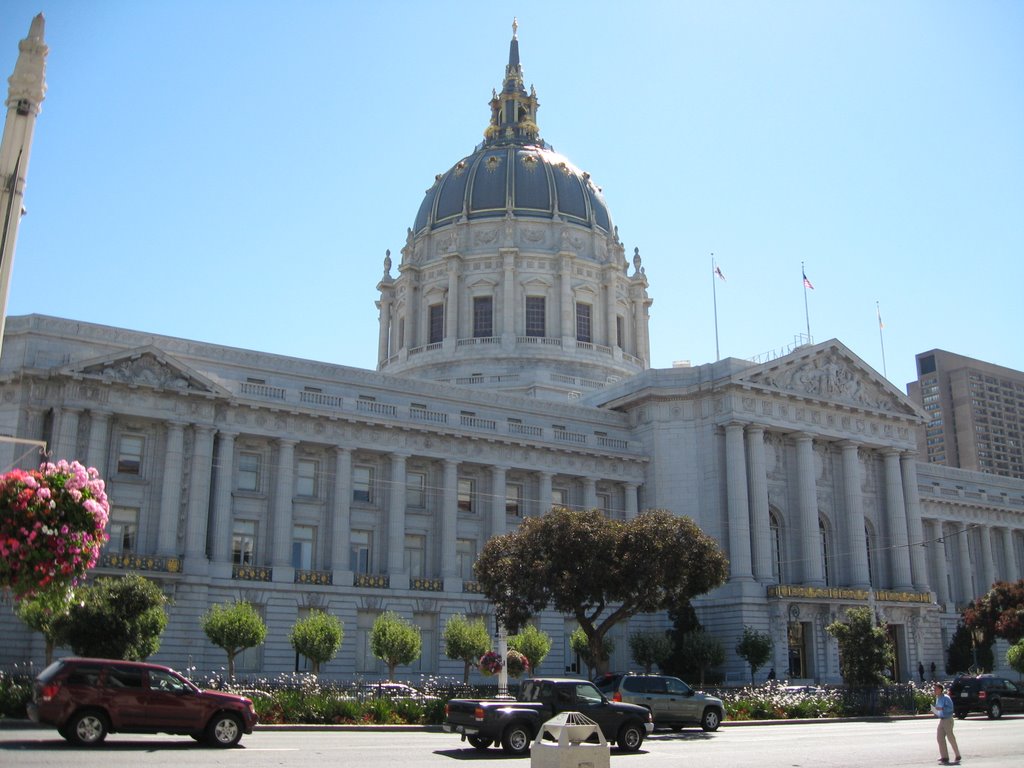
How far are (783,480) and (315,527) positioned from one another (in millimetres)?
29775

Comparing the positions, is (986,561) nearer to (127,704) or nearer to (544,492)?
(544,492)

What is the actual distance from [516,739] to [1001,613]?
163 feet

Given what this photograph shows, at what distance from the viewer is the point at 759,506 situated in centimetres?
6525

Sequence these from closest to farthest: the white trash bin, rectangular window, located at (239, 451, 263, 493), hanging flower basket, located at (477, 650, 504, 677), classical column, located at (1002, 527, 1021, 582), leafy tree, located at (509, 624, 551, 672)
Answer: the white trash bin
hanging flower basket, located at (477, 650, 504, 677)
leafy tree, located at (509, 624, 551, 672)
rectangular window, located at (239, 451, 263, 493)
classical column, located at (1002, 527, 1021, 582)

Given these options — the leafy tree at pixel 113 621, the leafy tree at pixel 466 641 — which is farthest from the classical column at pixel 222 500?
the leafy tree at pixel 113 621

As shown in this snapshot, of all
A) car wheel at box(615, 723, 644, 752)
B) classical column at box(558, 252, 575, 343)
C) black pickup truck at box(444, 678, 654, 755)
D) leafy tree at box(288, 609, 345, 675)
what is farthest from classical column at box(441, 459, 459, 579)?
car wheel at box(615, 723, 644, 752)

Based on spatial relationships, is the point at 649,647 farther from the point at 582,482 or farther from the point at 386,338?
the point at 386,338

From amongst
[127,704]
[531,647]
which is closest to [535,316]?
[531,647]

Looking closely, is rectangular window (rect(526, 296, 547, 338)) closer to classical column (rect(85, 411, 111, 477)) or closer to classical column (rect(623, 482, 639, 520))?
classical column (rect(623, 482, 639, 520))

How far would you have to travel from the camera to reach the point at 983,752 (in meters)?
26.2

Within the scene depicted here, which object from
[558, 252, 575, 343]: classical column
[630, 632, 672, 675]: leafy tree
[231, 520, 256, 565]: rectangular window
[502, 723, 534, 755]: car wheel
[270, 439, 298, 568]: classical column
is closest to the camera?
[502, 723, 534, 755]: car wheel

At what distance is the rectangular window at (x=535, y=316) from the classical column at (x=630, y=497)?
81.9ft

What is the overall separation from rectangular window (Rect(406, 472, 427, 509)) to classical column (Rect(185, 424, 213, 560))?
11.9 meters

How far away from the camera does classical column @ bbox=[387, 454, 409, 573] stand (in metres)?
59.1
